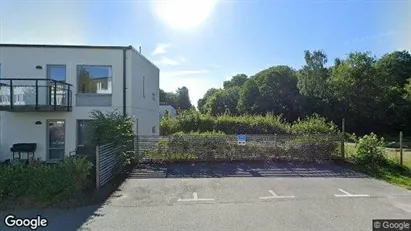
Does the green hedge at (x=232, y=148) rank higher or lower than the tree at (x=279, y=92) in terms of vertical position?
lower

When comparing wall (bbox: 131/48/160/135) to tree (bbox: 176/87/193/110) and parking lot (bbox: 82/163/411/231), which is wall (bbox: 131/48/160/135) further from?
tree (bbox: 176/87/193/110)

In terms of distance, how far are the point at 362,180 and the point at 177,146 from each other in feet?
25.3

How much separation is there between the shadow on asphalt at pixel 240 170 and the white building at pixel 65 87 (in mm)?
3810

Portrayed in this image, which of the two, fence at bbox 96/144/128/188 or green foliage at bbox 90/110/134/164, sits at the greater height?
green foliage at bbox 90/110/134/164

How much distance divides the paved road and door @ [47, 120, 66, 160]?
523cm

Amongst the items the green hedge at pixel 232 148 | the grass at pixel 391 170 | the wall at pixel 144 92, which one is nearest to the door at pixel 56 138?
the wall at pixel 144 92

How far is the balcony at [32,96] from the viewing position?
13.1m

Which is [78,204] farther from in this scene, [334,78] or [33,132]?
[334,78]

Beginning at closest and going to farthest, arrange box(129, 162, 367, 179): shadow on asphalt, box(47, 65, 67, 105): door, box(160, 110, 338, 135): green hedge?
1. box(129, 162, 367, 179): shadow on asphalt
2. box(47, 65, 67, 105): door
3. box(160, 110, 338, 135): green hedge

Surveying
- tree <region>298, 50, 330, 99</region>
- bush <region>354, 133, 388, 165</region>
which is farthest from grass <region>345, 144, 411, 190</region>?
tree <region>298, 50, 330, 99</region>

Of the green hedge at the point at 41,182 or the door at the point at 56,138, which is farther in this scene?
the door at the point at 56,138

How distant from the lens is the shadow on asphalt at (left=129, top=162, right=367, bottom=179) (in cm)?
1180

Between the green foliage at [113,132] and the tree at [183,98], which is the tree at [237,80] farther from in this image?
the green foliage at [113,132]

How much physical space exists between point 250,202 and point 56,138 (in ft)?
35.2
